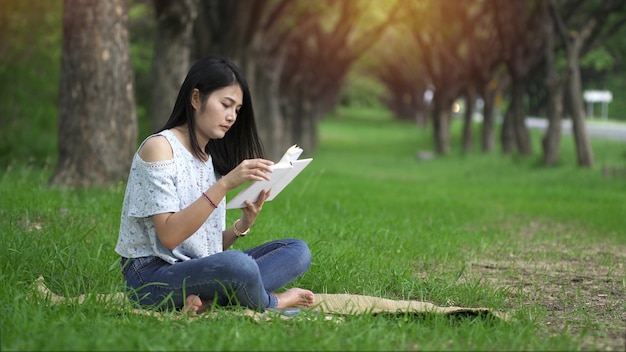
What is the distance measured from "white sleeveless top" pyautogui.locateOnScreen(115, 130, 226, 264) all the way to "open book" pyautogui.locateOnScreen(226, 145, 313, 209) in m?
0.25

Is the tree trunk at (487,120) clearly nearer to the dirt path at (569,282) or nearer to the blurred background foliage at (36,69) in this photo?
the blurred background foliage at (36,69)

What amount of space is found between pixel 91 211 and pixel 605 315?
14.5 ft

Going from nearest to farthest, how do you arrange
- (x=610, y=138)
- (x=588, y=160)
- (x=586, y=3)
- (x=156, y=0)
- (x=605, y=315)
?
1. (x=605, y=315)
2. (x=156, y=0)
3. (x=588, y=160)
4. (x=586, y=3)
5. (x=610, y=138)

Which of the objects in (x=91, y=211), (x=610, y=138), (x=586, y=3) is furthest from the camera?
(x=610, y=138)

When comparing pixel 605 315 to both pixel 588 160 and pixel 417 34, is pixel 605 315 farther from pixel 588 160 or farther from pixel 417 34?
pixel 417 34

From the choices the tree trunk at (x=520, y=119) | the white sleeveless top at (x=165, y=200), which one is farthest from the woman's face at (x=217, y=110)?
the tree trunk at (x=520, y=119)

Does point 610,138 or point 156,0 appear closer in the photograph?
point 156,0

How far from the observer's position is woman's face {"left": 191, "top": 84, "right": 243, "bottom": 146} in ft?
16.2

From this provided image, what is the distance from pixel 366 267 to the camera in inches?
251

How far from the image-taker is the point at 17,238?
5.98 metres

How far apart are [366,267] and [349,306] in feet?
4.12

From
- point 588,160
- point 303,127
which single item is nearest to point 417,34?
point 303,127

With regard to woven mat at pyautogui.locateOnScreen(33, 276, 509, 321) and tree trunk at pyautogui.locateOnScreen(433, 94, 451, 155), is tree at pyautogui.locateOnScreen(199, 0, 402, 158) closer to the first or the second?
tree trunk at pyautogui.locateOnScreen(433, 94, 451, 155)

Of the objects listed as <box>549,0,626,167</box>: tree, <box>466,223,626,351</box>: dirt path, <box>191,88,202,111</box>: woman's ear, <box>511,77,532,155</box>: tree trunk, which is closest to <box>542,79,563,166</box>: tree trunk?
<box>549,0,626,167</box>: tree
